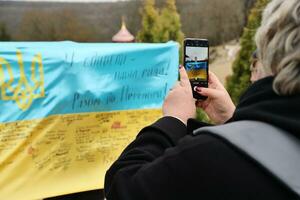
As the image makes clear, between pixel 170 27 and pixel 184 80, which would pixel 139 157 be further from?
pixel 170 27

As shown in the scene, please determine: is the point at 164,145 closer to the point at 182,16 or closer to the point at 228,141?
the point at 228,141

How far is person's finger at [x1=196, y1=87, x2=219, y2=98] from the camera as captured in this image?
147 cm

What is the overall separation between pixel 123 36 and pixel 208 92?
311 inches

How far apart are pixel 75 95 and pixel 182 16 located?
672 centimetres

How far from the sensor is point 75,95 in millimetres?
3160

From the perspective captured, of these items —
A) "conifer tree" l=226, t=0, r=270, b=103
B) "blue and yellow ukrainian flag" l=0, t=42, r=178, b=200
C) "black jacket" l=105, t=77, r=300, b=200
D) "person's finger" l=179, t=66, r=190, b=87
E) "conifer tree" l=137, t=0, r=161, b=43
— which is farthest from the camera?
"conifer tree" l=137, t=0, r=161, b=43

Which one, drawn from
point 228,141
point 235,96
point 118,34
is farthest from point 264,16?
point 118,34

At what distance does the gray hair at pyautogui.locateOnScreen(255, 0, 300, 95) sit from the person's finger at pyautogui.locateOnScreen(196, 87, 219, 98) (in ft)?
1.76

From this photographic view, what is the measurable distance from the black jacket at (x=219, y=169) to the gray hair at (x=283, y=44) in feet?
0.08

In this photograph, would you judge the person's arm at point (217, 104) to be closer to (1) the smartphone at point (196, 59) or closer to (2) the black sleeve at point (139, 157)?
(1) the smartphone at point (196, 59)

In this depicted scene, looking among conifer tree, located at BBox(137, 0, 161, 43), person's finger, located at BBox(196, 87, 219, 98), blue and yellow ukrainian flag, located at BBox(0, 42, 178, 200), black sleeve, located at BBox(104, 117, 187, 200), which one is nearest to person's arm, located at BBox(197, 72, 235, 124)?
person's finger, located at BBox(196, 87, 219, 98)

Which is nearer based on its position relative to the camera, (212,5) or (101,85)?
(101,85)

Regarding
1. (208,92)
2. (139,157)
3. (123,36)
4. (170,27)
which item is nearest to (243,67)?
(170,27)

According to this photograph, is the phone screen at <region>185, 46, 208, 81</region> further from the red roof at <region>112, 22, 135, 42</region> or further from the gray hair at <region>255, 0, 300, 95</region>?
the red roof at <region>112, 22, 135, 42</region>
